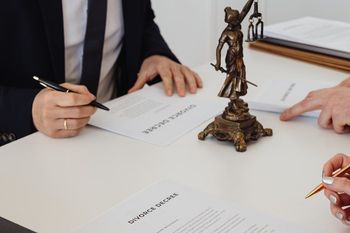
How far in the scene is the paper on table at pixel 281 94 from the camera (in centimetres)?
124

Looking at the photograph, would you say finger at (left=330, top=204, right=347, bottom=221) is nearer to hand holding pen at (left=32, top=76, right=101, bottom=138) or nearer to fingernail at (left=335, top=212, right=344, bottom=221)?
fingernail at (left=335, top=212, right=344, bottom=221)

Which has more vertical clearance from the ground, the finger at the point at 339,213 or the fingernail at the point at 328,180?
the fingernail at the point at 328,180

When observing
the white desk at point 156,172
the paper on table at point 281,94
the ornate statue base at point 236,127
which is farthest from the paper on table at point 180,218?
the paper on table at point 281,94

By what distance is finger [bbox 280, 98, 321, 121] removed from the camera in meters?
1.18

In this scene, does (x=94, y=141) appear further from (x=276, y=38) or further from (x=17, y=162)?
(x=276, y=38)

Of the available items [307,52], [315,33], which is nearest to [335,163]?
[307,52]

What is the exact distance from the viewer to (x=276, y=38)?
5.61 feet

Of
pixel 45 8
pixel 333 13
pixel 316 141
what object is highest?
pixel 45 8

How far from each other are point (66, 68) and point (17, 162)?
0.49 meters

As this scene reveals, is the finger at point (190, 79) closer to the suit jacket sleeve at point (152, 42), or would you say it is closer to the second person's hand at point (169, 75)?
the second person's hand at point (169, 75)

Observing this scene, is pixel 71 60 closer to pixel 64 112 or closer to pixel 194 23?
pixel 64 112

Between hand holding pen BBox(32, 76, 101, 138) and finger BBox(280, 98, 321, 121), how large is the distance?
41 centimetres

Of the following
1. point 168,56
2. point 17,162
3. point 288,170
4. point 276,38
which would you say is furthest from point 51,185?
point 276,38

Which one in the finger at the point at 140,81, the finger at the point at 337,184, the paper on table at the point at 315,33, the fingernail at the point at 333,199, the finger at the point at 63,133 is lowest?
the finger at the point at 140,81
